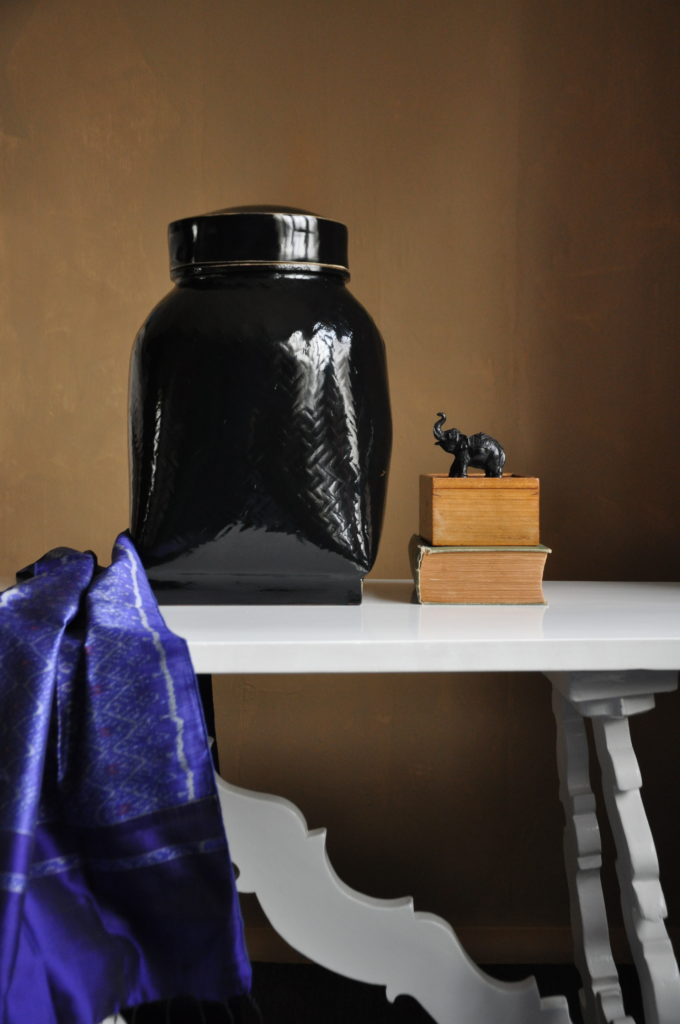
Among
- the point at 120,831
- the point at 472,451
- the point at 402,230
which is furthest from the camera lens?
the point at 402,230

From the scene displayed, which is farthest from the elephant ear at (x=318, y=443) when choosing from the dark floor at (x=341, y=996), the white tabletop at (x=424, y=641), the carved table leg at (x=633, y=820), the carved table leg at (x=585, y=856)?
the dark floor at (x=341, y=996)

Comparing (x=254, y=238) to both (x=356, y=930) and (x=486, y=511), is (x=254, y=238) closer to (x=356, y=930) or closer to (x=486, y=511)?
(x=486, y=511)

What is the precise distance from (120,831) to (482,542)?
1.67 feet

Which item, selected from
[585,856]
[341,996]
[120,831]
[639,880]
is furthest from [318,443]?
Answer: [341,996]

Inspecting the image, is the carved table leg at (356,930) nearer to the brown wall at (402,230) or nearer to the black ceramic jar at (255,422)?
the black ceramic jar at (255,422)

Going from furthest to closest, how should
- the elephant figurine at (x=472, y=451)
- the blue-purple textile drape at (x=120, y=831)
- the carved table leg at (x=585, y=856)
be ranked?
1. the carved table leg at (x=585, y=856)
2. the elephant figurine at (x=472, y=451)
3. the blue-purple textile drape at (x=120, y=831)

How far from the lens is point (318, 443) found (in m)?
1.11

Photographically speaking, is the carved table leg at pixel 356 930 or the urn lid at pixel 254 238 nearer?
the urn lid at pixel 254 238

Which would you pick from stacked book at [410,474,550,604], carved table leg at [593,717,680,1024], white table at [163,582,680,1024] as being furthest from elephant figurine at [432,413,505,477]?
carved table leg at [593,717,680,1024]

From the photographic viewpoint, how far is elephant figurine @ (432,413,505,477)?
1.19 m

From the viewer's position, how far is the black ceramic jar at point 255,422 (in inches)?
43.2

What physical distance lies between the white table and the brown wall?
13.9 inches

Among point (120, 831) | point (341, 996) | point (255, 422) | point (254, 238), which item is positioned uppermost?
point (254, 238)

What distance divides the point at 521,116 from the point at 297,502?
0.86m
